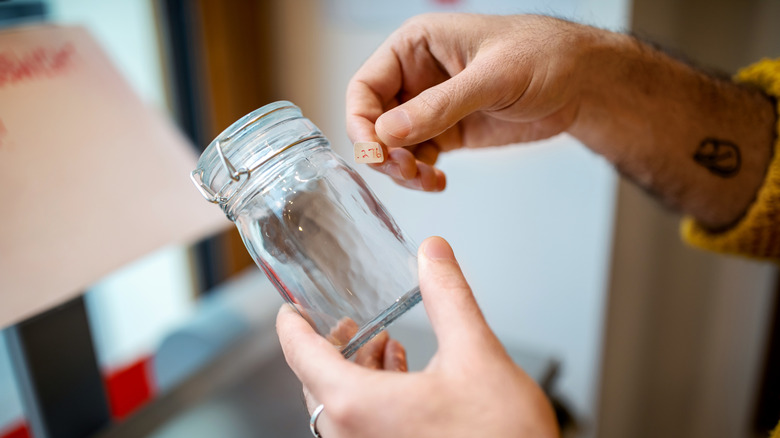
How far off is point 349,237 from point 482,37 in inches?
10.0

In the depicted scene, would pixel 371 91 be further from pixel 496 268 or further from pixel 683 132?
pixel 496 268

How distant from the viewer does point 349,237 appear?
447mm

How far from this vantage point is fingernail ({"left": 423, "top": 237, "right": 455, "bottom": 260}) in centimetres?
40

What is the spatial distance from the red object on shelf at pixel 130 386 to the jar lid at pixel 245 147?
880mm

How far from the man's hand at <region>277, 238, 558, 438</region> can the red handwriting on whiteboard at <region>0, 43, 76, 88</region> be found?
1.69 ft

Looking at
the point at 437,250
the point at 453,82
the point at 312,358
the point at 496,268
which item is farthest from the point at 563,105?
the point at 496,268

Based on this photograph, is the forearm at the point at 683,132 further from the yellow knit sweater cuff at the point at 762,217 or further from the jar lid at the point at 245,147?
the jar lid at the point at 245,147

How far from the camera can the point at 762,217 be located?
73 centimetres

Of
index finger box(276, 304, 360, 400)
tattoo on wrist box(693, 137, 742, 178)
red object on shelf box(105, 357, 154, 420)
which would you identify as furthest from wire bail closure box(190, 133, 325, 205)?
red object on shelf box(105, 357, 154, 420)

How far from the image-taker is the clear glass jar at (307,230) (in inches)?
16.9

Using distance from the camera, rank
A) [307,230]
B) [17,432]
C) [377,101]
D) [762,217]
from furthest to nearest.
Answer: [17,432], [762,217], [377,101], [307,230]

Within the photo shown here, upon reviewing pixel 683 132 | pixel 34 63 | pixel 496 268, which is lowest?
pixel 496 268

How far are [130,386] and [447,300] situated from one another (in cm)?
105

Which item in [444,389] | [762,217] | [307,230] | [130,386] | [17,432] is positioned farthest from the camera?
[130,386]
